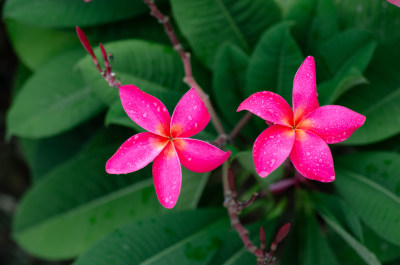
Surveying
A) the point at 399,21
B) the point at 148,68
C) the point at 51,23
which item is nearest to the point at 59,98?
the point at 51,23

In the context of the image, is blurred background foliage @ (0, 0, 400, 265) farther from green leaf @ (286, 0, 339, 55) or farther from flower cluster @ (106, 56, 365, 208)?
flower cluster @ (106, 56, 365, 208)

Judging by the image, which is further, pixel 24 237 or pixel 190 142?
pixel 24 237

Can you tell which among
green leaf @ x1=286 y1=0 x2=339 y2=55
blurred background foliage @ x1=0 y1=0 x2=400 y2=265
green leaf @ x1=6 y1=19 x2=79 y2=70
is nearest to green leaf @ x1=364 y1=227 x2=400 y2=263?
blurred background foliage @ x1=0 y1=0 x2=400 y2=265

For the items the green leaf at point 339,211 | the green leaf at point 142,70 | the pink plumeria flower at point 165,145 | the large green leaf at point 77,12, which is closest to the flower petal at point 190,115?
the pink plumeria flower at point 165,145

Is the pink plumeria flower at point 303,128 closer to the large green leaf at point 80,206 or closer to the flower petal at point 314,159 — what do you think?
the flower petal at point 314,159

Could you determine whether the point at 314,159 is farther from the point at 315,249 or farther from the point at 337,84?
the point at 315,249

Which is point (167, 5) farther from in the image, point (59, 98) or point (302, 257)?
point (302, 257)
